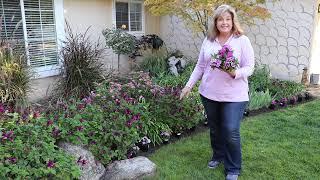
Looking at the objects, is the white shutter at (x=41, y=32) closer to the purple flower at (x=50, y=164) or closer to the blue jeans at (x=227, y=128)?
the purple flower at (x=50, y=164)

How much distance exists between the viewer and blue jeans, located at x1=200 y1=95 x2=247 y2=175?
294 cm

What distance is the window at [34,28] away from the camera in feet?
19.2

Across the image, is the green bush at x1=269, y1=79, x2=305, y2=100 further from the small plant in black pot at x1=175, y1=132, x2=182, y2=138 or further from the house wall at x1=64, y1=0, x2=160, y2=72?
the house wall at x1=64, y1=0, x2=160, y2=72

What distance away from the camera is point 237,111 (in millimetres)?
2938

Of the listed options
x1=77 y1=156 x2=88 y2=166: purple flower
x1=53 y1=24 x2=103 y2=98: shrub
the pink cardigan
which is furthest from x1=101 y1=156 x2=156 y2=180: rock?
x1=53 y1=24 x2=103 y2=98: shrub

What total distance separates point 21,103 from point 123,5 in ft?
14.9

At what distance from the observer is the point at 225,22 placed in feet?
9.27

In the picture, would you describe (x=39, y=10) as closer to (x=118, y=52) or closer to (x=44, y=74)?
(x=44, y=74)

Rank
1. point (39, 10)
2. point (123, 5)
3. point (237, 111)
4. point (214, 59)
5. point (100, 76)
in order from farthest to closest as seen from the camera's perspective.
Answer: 1. point (123, 5)
2. point (39, 10)
3. point (100, 76)
4. point (237, 111)
5. point (214, 59)

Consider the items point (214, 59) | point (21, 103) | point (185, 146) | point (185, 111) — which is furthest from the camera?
point (21, 103)

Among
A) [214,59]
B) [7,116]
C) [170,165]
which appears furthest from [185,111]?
[7,116]

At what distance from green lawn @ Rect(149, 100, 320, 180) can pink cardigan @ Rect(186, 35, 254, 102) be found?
894mm

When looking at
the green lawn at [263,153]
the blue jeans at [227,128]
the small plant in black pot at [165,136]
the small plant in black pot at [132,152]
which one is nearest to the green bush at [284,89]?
the green lawn at [263,153]

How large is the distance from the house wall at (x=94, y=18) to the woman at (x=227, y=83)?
459 cm
